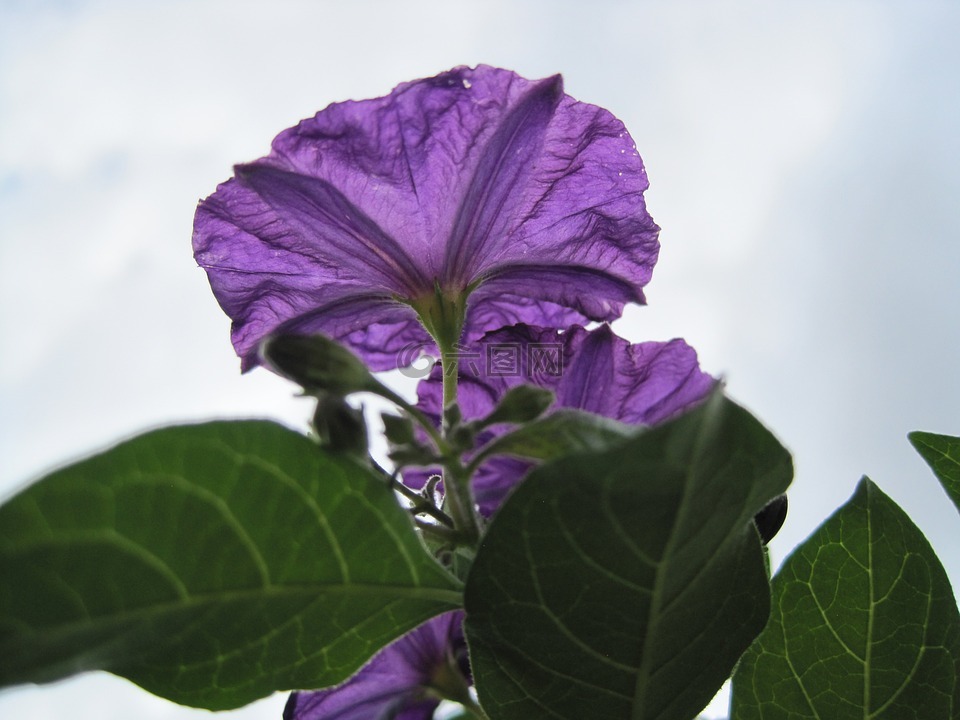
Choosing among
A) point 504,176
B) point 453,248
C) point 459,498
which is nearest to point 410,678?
point 459,498

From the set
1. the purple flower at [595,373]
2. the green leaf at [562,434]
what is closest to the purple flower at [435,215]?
the purple flower at [595,373]

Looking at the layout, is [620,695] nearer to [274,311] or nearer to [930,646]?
[930,646]

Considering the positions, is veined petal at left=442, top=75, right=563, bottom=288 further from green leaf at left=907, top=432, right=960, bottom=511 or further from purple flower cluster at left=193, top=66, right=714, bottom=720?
green leaf at left=907, top=432, right=960, bottom=511

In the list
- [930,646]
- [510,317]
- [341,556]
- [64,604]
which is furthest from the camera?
[510,317]

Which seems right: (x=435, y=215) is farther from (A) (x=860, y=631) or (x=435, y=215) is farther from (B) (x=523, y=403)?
(A) (x=860, y=631)

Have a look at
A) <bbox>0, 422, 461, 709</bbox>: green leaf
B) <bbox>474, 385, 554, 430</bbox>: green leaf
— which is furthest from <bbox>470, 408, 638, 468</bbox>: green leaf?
<bbox>0, 422, 461, 709</bbox>: green leaf

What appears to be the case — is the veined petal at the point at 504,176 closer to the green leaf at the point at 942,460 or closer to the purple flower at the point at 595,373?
the purple flower at the point at 595,373

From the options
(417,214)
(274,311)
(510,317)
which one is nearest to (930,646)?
(510,317)
